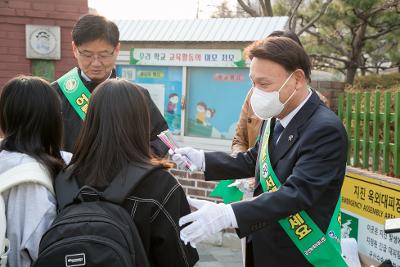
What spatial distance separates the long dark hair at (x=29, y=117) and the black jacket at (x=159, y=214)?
26 cm

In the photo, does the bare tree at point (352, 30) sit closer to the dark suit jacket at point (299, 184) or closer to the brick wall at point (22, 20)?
the brick wall at point (22, 20)

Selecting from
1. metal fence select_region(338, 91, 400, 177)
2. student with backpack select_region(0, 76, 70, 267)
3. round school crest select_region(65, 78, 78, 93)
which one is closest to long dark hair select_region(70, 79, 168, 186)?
student with backpack select_region(0, 76, 70, 267)

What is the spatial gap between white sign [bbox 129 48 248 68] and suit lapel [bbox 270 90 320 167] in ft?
11.3

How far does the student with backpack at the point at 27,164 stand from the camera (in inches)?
72.4

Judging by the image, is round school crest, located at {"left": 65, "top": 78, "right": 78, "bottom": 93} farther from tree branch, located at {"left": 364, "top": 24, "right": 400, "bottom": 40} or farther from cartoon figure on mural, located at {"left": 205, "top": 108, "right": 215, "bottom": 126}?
tree branch, located at {"left": 364, "top": 24, "right": 400, "bottom": 40}

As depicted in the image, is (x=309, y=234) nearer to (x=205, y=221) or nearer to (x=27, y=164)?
(x=205, y=221)

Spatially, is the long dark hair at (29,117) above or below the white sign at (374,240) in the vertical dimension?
above

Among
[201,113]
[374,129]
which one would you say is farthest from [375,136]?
[201,113]

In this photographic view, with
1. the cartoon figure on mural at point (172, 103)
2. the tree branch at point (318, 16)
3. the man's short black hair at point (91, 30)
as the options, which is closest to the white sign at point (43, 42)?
the cartoon figure on mural at point (172, 103)

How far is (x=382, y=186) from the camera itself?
3738 millimetres

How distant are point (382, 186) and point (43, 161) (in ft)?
8.59

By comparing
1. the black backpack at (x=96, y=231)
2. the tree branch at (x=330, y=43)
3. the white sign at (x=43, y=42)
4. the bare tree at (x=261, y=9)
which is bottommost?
the black backpack at (x=96, y=231)

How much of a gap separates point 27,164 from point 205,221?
0.70 metres

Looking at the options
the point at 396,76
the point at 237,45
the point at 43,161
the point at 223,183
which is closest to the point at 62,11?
the point at 237,45
